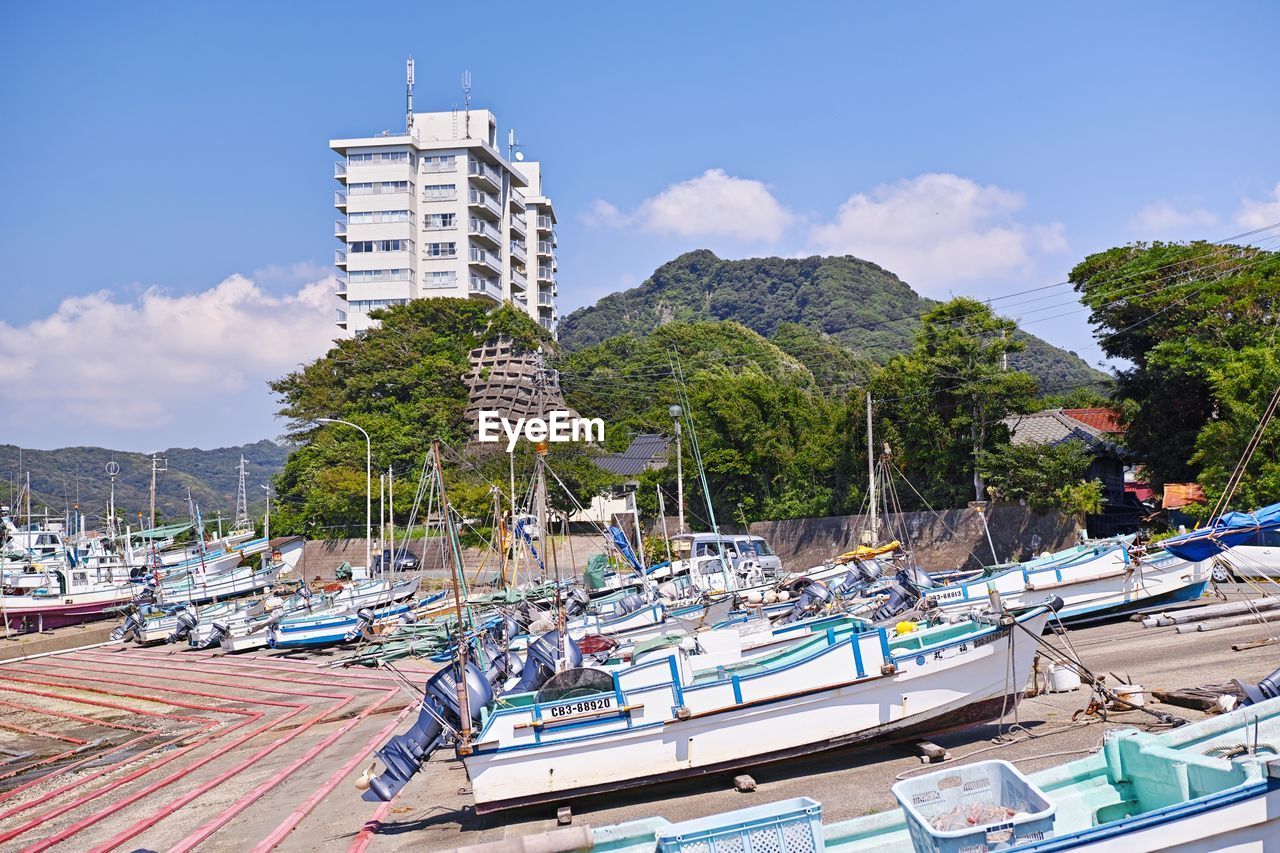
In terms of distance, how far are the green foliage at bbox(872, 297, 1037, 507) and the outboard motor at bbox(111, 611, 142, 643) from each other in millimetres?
30659

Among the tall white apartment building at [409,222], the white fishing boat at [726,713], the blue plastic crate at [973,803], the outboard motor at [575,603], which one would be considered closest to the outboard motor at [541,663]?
the white fishing boat at [726,713]

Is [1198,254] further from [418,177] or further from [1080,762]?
A: [418,177]

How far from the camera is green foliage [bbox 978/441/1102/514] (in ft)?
113

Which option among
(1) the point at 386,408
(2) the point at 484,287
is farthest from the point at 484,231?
(1) the point at 386,408

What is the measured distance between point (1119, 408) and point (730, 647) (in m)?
25.7

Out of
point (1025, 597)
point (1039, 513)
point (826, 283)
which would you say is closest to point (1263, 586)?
point (1025, 597)

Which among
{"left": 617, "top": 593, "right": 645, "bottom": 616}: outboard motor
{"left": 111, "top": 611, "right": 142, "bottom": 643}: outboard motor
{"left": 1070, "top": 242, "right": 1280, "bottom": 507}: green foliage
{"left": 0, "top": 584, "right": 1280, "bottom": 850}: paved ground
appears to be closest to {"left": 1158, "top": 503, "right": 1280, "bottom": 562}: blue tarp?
{"left": 0, "top": 584, "right": 1280, "bottom": 850}: paved ground

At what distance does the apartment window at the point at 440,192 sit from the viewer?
80.4m

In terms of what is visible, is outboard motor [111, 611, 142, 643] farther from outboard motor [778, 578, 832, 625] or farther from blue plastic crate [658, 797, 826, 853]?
blue plastic crate [658, 797, 826, 853]

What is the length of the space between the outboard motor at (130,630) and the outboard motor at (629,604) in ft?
70.9

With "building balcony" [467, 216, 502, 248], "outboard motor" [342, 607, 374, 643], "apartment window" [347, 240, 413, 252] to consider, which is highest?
"building balcony" [467, 216, 502, 248]

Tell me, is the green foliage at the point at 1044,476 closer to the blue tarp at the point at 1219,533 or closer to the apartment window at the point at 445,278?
the blue tarp at the point at 1219,533

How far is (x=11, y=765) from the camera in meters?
20.0

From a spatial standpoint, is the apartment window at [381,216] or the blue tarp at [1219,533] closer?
the blue tarp at [1219,533]
